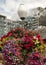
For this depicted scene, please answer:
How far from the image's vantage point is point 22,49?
5.65 metres

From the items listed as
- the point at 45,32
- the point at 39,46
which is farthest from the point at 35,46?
the point at 45,32

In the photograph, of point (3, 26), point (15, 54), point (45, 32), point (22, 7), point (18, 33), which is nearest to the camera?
point (15, 54)

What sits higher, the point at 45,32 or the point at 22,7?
the point at 22,7

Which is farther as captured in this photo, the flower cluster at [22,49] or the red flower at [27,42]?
the red flower at [27,42]

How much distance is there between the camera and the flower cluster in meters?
5.52

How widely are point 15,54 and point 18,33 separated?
25.0 inches

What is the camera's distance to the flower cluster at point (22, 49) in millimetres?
5520

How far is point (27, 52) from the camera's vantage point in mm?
5664

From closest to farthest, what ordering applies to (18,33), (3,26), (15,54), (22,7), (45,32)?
A: (15,54) → (18,33) → (45,32) → (22,7) → (3,26)

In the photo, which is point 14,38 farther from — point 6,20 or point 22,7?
point 6,20

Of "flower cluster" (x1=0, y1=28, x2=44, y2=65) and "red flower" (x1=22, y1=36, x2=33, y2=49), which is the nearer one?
"flower cluster" (x1=0, y1=28, x2=44, y2=65)

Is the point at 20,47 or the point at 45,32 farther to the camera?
the point at 45,32

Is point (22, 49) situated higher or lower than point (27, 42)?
lower

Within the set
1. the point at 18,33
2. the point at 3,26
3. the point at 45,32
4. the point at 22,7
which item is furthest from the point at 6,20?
the point at 18,33
